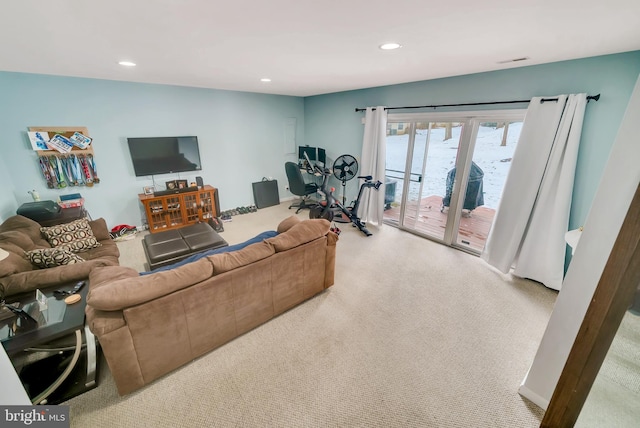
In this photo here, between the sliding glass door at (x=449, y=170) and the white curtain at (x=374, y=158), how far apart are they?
22 centimetres

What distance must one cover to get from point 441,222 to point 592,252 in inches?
117

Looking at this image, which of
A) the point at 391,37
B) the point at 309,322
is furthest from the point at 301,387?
the point at 391,37

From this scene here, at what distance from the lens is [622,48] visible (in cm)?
192

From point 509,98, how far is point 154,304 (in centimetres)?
380

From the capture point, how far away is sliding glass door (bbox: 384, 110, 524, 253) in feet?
10.00

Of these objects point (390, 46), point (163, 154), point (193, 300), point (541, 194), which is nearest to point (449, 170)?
point (541, 194)

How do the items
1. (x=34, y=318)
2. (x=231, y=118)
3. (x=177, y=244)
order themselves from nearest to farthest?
1. (x=34, y=318)
2. (x=177, y=244)
3. (x=231, y=118)

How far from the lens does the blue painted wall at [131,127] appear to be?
2.99 m

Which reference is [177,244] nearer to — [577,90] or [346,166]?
[346,166]

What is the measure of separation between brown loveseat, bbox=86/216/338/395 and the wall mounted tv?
259 cm

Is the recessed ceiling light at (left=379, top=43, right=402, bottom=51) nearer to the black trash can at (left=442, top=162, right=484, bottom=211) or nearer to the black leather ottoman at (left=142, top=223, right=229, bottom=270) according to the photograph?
the black trash can at (left=442, top=162, right=484, bottom=211)

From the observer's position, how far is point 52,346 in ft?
5.92

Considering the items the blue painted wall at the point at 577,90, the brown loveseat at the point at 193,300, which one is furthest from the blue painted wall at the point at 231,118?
the brown loveseat at the point at 193,300

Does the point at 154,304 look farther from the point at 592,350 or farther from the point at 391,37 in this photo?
the point at 391,37
